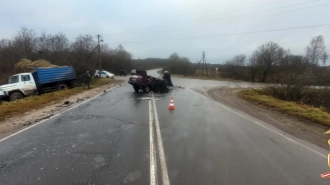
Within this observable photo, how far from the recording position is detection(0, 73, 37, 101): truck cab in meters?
16.1

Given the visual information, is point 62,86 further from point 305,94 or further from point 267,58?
point 267,58

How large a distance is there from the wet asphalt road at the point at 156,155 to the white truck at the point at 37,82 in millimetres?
11603

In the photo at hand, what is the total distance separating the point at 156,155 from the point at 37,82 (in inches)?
707

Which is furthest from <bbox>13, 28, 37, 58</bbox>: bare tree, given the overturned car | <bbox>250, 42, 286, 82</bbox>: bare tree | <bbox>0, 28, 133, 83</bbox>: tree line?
<bbox>250, 42, 286, 82</bbox>: bare tree

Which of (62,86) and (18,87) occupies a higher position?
(18,87)

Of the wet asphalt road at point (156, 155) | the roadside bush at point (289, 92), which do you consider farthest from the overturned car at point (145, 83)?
the wet asphalt road at point (156, 155)

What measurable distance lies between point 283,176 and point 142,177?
254 centimetres

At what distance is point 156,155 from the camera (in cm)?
477

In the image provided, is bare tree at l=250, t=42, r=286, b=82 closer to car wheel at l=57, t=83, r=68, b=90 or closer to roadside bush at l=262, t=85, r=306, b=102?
roadside bush at l=262, t=85, r=306, b=102

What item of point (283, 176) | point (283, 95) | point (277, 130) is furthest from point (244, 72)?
point (283, 176)

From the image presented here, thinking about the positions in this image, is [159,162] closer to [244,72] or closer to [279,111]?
[279,111]

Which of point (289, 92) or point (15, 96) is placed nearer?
point (15, 96)

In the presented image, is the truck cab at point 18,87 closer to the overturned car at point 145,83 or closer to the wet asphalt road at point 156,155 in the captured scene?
the overturned car at point 145,83

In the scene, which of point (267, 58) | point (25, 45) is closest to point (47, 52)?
point (25, 45)
